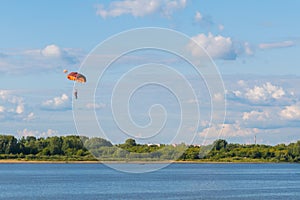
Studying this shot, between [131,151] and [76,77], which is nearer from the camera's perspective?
[76,77]

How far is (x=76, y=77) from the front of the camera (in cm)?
5353

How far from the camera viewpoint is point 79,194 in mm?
74062

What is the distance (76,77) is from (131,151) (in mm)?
106097

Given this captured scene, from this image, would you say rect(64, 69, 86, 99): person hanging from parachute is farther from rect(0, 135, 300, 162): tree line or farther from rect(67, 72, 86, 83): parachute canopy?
rect(0, 135, 300, 162): tree line

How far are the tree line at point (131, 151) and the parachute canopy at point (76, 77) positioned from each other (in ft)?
260

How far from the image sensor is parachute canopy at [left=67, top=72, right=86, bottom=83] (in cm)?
5322

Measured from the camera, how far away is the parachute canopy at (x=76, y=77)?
5322 cm

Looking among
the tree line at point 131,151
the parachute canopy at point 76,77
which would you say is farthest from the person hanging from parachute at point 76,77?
the tree line at point 131,151

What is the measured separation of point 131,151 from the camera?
6250 inches

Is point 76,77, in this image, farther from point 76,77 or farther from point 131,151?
point 131,151

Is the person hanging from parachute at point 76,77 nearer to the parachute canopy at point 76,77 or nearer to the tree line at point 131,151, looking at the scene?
the parachute canopy at point 76,77

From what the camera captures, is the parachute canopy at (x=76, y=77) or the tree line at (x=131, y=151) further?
the tree line at (x=131, y=151)

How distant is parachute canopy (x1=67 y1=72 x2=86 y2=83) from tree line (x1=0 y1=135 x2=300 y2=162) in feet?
260

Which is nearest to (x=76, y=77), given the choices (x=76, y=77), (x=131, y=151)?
(x=76, y=77)
